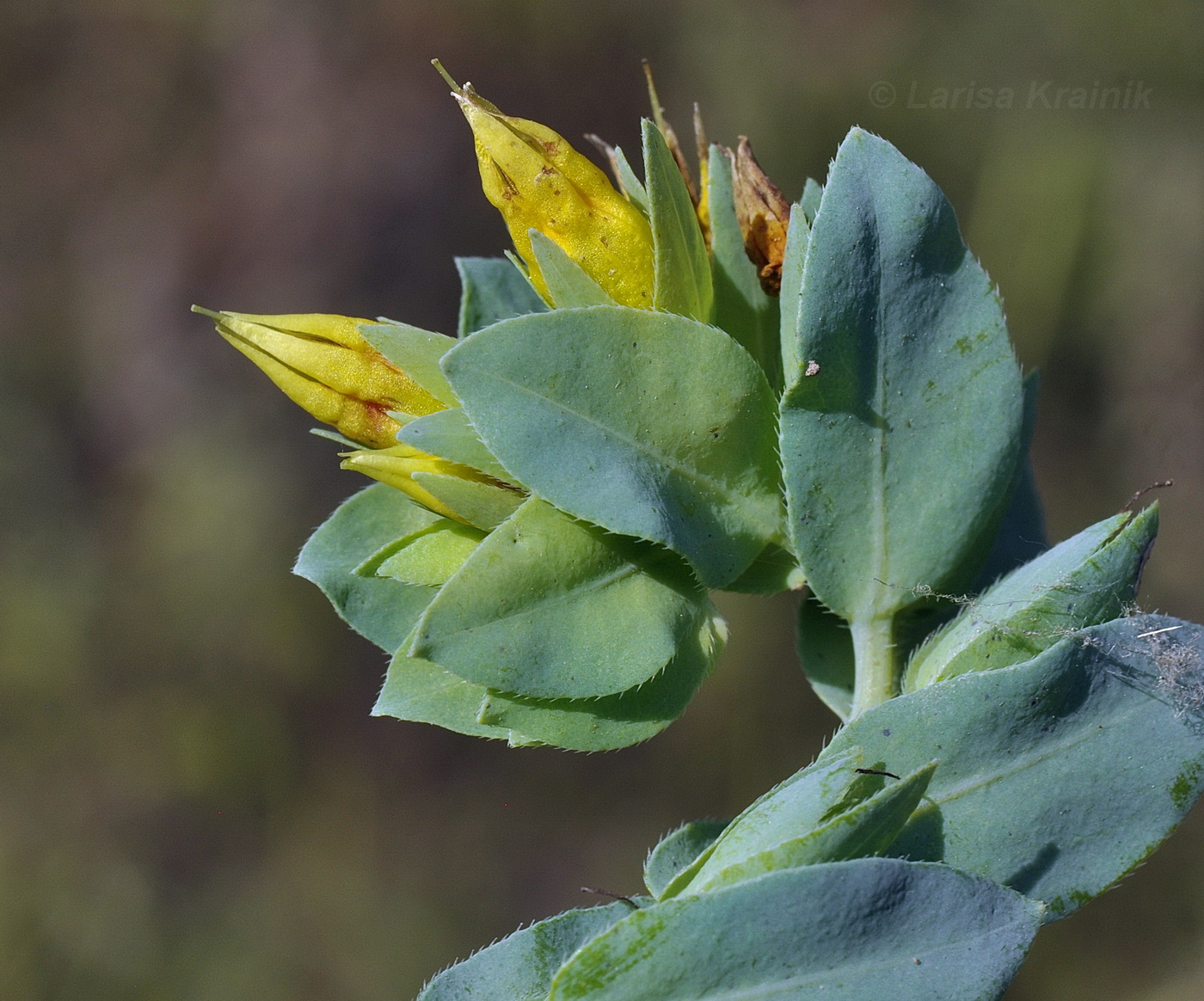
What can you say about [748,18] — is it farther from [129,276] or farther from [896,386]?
[896,386]

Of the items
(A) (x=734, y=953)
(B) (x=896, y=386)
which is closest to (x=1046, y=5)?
(B) (x=896, y=386)

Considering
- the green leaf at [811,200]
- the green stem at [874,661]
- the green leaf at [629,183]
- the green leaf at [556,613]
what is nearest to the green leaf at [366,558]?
the green leaf at [556,613]

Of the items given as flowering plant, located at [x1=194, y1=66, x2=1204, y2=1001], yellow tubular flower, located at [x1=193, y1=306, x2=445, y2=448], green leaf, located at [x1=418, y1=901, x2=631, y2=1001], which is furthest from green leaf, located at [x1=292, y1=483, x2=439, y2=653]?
green leaf, located at [x1=418, y1=901, x2=631, y2=1001]

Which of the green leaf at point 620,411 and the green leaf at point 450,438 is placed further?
the green leaf at point 450,438

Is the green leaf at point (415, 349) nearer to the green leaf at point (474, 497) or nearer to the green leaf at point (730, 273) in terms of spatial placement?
the green leaf at point (474, 497)

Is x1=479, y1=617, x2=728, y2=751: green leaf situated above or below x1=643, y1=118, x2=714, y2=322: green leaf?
below

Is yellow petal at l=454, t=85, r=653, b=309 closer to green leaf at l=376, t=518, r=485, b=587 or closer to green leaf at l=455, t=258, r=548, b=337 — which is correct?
green leaf at l=376, t=518, r=485, b=587

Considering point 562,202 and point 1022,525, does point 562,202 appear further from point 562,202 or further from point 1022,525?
point 1022,525
